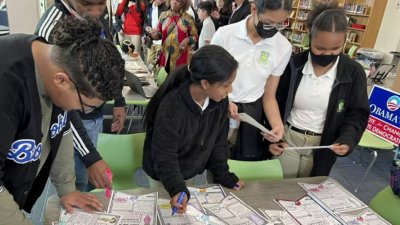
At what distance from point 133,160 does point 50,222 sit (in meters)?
0.63

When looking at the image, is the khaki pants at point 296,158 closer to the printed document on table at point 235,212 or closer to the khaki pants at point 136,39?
the printed document on table at point 235,212

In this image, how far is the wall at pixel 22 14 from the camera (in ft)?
10.3

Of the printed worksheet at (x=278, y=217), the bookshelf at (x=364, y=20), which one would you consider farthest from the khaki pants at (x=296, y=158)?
the bookshelf at (x=364, y=20)

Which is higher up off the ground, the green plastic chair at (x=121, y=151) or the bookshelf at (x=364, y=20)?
the bookshelf at (x=364, y=20)

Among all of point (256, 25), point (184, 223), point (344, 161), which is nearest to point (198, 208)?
point (184, 223)

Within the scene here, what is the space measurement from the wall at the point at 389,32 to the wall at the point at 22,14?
16.7 feet

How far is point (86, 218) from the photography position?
1.14m

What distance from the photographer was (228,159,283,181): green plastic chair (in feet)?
5.44

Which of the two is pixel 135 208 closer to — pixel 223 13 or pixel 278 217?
pixel 278 217

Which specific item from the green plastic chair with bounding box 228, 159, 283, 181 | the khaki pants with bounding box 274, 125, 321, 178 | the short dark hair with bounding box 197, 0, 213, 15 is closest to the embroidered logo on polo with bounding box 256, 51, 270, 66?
the khaki pants with bounding box 274, 125, 321, 178

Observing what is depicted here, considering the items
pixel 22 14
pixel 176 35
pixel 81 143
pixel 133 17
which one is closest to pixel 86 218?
pixel 81 143

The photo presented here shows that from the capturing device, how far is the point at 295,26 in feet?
25.7

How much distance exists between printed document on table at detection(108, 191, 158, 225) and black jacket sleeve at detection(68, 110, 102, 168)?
6.8 inches

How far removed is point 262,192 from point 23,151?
3.23 ft
